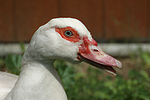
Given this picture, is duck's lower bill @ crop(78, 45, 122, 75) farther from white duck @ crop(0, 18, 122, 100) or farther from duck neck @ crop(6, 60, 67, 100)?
duck neck @ crop(6, 60, 67, 100)

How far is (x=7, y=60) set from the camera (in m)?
1.93

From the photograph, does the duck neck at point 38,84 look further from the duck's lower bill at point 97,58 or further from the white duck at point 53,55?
the duck's lower bill at point 97,58

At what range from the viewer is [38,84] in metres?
1.18

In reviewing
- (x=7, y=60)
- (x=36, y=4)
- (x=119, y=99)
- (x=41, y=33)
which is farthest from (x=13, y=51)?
(x=41, y=33)

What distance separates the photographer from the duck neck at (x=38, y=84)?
118 centimetres

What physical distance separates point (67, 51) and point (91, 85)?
1.31 meters

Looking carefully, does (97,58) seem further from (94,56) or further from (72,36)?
(72,36)

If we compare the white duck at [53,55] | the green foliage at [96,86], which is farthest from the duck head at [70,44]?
the green foliage at [96,86]

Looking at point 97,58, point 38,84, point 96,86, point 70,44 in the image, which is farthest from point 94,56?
point 96,86

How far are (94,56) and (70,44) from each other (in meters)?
0.13

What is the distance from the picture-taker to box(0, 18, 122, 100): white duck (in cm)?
115

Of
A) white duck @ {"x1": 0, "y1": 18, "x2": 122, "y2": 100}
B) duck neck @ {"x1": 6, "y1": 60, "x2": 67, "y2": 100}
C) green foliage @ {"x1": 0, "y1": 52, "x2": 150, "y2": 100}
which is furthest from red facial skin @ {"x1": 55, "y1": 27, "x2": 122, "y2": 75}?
green foliage @ {"x1": 0, "y1": 52, "x2": 150, "y2": 100}

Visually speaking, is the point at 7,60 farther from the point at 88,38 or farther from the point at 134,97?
the point at 134,97

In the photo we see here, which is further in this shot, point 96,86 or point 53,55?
point 96,86
